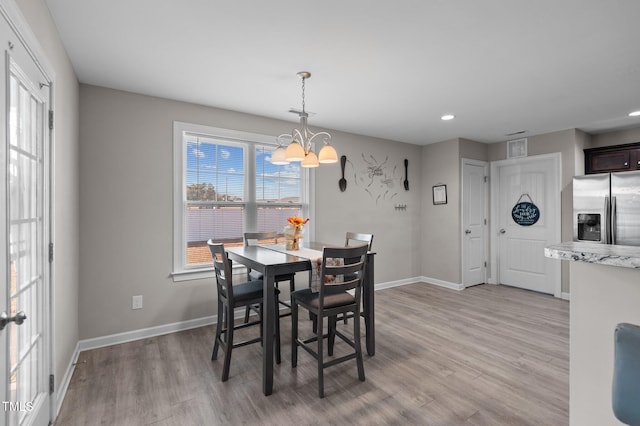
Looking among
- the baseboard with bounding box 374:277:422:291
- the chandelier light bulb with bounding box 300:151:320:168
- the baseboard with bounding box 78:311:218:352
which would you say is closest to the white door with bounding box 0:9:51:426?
the baseboard with bounding box 78:311:218:352

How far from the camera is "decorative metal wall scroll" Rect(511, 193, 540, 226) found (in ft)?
16.4

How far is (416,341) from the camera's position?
313cm

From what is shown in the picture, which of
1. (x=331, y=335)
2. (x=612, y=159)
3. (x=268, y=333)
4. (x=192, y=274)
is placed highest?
(x=612, y=159)

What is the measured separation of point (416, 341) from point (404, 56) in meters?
2.56

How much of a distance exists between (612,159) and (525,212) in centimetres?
126

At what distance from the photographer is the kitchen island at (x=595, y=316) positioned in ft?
3.94

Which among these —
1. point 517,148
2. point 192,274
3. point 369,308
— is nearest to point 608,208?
point 517,148

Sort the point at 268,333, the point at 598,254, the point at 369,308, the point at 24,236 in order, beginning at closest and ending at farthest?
the point at 598,254 < the point at 24,236 < the point at 268,333 < the point at 369,308

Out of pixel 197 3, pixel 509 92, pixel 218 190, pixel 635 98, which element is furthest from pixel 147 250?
pixel 635 98

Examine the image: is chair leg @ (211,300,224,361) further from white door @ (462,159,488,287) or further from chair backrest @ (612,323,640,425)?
white door @ (462,159,488,287)

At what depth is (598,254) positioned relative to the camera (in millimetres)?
1175

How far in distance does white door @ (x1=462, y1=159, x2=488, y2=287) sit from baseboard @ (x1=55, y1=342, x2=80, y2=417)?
4.98 metres

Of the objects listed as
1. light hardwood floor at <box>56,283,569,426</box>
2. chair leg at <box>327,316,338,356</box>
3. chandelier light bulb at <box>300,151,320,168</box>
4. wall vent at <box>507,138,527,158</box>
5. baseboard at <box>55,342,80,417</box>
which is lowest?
light hardwood floor at <box>56,283,569,426</box>

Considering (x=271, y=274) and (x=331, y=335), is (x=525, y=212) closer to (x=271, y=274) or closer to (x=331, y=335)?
(x=331, y=335)
